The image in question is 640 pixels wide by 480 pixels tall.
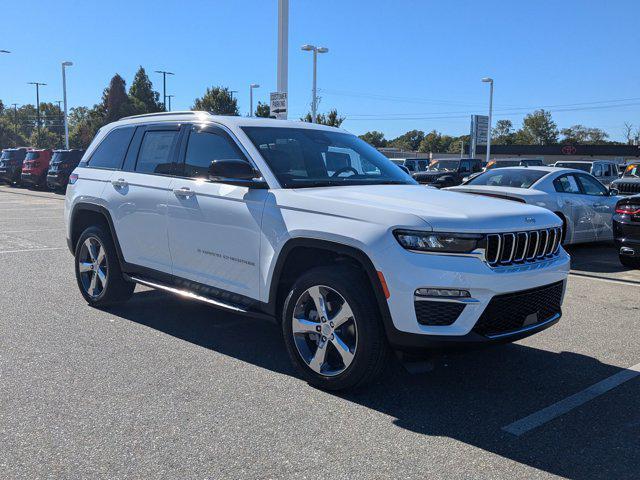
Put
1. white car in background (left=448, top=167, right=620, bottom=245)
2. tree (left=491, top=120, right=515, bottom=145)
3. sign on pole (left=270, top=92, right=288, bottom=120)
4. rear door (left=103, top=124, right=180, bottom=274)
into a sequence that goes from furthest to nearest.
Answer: tree (left=491, top=120, right=515, bottom=145) < sign on pole (left=270, top=92, right=288, bottom=120) < white car in background (left=448, top=167, right=620, bottom=245) < rear door (left=103, top=124, right=180, bottom=274)

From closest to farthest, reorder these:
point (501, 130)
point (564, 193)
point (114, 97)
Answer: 1. point (564, 193)
2. point (114, 97)
3. point (501, 130)

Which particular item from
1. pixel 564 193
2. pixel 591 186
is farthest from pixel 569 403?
pixel 591 186

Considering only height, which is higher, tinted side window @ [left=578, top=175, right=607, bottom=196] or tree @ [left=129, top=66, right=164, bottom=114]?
tree @ [left=129, top=66, right=164, bottom=114]

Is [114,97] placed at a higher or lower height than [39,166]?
higher

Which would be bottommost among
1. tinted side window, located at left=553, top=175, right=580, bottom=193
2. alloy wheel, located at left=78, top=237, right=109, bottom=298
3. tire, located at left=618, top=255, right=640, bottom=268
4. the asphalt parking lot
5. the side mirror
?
the asphalt parking lot

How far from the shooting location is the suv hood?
3752 mm

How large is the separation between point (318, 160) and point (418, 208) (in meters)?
1.37

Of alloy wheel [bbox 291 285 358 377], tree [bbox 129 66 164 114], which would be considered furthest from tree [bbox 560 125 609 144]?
alloy wheel [bbox 291 285 358 377]

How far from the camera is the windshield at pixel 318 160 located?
15.6 feet

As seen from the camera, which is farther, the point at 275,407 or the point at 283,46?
the point at 283,46

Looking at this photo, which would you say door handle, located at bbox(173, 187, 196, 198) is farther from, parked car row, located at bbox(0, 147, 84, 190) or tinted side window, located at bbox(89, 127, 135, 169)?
parked car row, located at bbox(0, 147, 84, 190)

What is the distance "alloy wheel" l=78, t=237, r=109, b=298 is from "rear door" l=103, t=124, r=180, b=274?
1.55 ft

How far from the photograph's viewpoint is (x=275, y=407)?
3.87 metres

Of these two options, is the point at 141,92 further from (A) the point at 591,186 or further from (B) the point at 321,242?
(B) the point at 321,242
